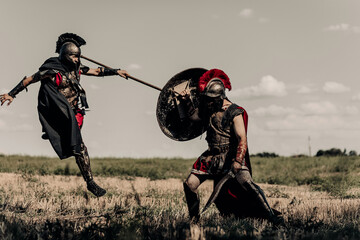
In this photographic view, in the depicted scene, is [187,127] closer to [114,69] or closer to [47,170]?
[114,69]

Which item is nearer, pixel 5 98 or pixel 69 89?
pixel 5 98

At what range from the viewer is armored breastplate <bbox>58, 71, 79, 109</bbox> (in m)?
7.21

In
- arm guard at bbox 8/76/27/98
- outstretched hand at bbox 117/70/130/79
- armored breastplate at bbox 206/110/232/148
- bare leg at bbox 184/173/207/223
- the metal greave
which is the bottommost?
bare leg at bbox 184/173/207/223

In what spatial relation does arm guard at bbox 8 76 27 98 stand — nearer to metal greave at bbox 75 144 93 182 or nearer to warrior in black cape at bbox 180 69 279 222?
metal greave at bbox 75 144 93 182

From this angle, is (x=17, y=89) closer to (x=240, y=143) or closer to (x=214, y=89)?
(x=214, y=89)

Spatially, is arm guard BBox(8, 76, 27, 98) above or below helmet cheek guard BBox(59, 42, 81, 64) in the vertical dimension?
below

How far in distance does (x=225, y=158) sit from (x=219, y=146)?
0.17 meters

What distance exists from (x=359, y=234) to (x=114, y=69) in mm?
4586

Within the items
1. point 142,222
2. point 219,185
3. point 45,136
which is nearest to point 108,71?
point 45,136

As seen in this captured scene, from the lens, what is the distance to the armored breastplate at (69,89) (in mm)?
7207

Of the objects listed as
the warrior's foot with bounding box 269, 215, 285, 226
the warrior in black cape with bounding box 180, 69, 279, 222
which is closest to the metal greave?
the warrior in black cape with bounding box 180, 69, 279, 222

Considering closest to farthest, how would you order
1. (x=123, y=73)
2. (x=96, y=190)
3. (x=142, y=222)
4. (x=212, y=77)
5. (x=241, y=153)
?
1. (x=142, y=222)
2. (x=241, y=153)
3. (x=212, y=77)
4. (x=96, y=190)
5. (x=123, y=73)

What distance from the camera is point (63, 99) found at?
23.2 feet


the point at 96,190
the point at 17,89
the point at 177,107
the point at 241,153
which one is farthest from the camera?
the point at 96,190
